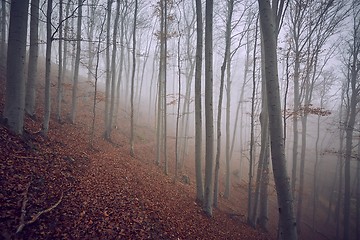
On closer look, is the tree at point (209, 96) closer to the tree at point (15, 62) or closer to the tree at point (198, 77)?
the tree at point (198, 77)

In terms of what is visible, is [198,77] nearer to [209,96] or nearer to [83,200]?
[209,96]

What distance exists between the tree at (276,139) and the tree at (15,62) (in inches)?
291

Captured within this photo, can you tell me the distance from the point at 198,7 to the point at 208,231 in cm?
895

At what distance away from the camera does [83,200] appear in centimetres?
499

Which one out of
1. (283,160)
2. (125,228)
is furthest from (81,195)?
(283,160)

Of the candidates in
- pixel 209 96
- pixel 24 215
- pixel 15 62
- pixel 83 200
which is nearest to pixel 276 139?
pixel 209 96

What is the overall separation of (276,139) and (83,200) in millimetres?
5344

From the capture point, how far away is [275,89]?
13.7 ft

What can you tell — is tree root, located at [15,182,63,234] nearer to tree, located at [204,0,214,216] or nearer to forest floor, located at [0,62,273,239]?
forest floor, located at [0,62,273,239]

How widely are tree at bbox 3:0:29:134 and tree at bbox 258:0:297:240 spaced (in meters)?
Answer: 7.38

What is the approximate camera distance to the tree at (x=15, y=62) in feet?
18.9

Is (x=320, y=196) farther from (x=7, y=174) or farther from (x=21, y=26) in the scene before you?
(x=21, y=26)

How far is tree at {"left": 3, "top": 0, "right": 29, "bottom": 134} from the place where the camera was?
5770 mm

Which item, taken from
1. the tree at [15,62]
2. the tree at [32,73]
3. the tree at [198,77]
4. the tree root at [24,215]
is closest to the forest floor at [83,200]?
the tree root at [24,215]
